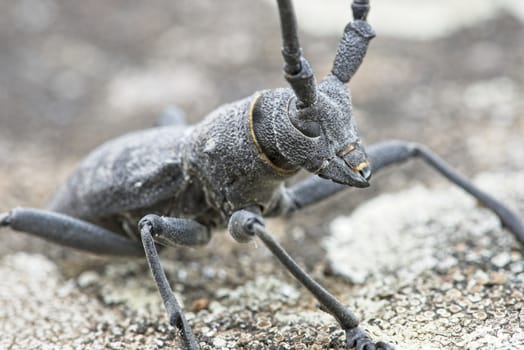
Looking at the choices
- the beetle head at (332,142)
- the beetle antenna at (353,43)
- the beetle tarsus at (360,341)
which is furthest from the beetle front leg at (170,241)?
the beetle antenna at (353,43)

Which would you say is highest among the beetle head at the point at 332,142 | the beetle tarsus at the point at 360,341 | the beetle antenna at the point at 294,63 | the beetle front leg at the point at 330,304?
the beetle antenna at the point at 294,63

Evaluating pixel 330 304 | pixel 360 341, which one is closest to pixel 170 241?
pixel 330 304

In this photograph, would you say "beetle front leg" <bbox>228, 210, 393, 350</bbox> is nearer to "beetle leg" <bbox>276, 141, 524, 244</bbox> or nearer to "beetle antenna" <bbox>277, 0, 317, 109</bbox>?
"beetle antenna" <bbox>277, 0, 317, 109</bbox>

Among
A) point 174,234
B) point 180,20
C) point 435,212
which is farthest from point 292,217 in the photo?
point 180,20

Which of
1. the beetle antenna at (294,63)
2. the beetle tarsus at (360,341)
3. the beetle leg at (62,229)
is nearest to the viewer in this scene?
the beetle antenna at (294,63)

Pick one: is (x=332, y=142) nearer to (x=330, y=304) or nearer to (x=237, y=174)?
(x=237, y=174)

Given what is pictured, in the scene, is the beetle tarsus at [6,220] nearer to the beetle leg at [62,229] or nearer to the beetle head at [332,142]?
the beetle leg at [62,229]

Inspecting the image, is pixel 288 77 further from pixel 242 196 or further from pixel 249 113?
pixel 242 196
